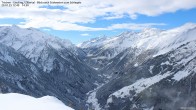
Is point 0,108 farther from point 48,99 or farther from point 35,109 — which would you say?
point 48,99

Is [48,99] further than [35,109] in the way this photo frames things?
Yes

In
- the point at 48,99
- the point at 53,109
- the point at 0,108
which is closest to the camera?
the point at 53,109

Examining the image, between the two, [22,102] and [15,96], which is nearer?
[22,102]

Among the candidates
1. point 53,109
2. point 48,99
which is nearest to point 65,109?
point 53,109

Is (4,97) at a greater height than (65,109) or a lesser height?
lesser

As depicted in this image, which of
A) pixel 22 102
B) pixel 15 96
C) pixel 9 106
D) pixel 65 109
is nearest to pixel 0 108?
pixel 9 106

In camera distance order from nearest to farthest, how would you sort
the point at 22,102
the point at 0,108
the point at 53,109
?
the point at 53,109
the point at 0,108
the point at 22,102

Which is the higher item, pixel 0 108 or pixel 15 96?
pixel 0 108

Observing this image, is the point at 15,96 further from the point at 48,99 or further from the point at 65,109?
the point at 65,109
